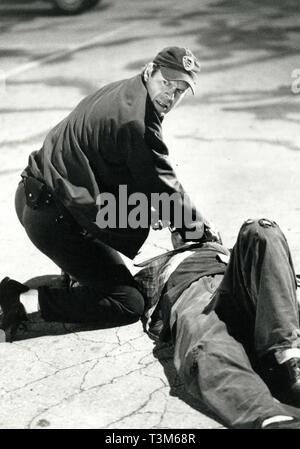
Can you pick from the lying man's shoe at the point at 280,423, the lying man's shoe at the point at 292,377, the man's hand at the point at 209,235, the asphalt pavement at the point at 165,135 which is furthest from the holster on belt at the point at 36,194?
the lying man's shoe at the point at 280,423

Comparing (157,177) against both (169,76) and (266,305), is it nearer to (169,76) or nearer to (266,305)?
(169,76)

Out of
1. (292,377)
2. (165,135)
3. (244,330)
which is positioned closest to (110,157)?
(244,330)

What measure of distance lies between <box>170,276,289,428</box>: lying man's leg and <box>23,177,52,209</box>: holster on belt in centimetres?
98

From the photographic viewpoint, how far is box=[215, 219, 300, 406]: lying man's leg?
149 inches

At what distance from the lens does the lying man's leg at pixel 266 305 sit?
378 cm

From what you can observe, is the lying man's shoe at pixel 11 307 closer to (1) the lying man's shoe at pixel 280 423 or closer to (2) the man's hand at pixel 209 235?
(2) the man's hand at pixel 209 235

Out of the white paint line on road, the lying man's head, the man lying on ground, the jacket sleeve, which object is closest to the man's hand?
the jacket sleeve

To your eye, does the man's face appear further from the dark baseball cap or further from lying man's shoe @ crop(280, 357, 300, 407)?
lying man's shoe @ crop(280, 357, 300, 407)

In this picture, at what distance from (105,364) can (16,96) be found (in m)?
4.63

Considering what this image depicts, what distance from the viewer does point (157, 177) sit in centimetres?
461

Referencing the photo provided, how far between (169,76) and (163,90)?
77 millimetres

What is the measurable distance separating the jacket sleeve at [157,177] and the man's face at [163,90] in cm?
15

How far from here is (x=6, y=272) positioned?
216 inches
